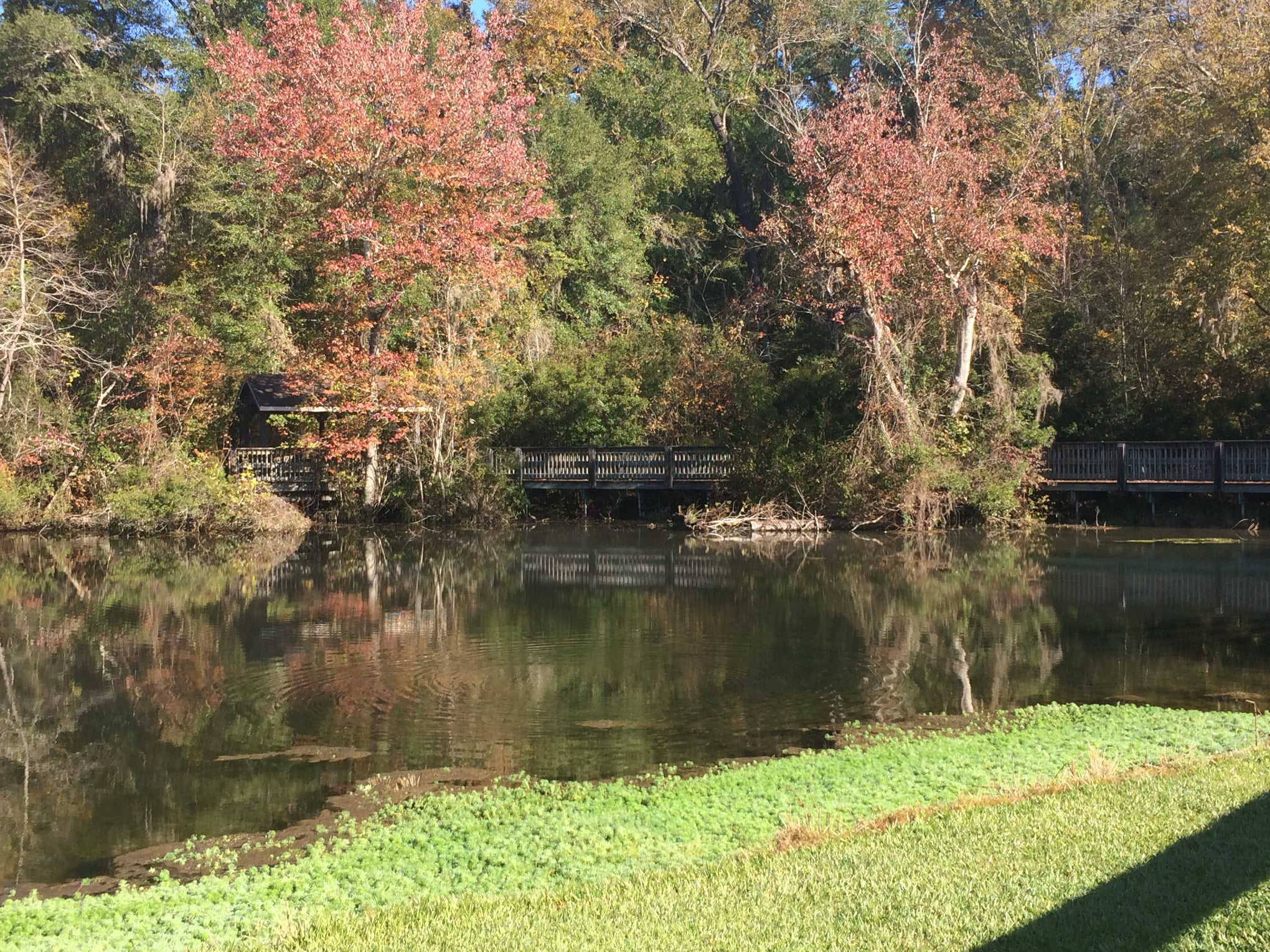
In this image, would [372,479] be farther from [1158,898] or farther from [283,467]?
[1158,898]

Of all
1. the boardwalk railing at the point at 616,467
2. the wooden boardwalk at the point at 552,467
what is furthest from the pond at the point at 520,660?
the wooden boardwalk at the point at 552,467

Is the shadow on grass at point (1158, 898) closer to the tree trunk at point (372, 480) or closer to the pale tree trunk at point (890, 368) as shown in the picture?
the pale tree trunk at point (890, 368)

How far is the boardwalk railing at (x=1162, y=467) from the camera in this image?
26344mm

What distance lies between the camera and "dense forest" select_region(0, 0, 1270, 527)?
93.1ft

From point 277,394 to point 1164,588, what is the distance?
75.5 feet

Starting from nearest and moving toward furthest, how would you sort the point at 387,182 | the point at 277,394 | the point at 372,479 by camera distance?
1. the point at 387,182
2. the point at 372,479
3. the point at 277,394

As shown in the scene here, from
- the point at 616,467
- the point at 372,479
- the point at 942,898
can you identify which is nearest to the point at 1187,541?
the point at 616,467

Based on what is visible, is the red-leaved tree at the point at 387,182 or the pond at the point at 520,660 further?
the red-leaved tree at the point at 387,182

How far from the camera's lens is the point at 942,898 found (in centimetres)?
582

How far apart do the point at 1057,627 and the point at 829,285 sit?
583 inches

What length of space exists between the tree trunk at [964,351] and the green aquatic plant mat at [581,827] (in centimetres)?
1847

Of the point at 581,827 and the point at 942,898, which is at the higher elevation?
the point at 942,898

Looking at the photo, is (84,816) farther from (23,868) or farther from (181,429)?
(181,429)

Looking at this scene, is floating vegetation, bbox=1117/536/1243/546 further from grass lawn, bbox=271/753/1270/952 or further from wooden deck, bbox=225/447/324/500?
wooden deck, bbox=225/447/324/500
